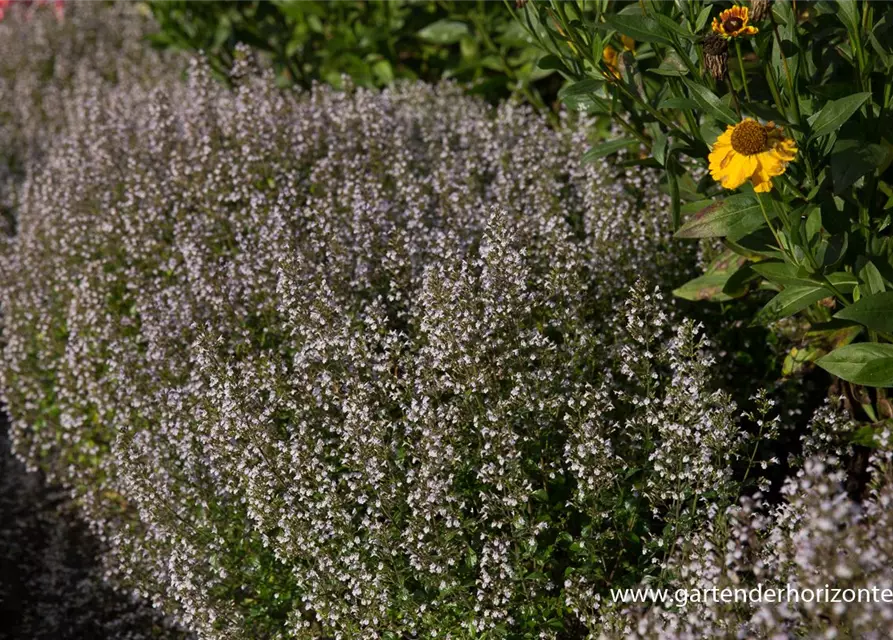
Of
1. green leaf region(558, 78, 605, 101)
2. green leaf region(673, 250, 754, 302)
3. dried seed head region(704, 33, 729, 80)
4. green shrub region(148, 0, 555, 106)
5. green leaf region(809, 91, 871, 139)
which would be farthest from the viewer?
green shrub region(148, 0, 555, 106)

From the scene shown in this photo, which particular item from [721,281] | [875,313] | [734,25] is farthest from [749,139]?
[721,281]

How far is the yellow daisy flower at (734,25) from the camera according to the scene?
9.40 feet

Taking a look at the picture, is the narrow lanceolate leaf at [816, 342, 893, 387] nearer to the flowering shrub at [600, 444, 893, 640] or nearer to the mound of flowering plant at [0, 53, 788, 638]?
the flowering shrub at [600, 444, 893, 640]

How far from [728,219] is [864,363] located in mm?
670

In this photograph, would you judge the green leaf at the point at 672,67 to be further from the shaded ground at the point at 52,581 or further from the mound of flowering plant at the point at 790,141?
the shaded ground at the point at 52,581

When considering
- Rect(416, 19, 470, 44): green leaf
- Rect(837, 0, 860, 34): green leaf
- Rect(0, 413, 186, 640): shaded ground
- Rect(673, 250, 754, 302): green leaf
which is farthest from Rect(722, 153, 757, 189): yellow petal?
Rect(416, 19, 470, 44): green leaf

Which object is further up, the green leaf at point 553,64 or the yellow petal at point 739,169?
the green leaf at point 553,64

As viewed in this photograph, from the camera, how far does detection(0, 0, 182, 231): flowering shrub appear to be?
8305mm

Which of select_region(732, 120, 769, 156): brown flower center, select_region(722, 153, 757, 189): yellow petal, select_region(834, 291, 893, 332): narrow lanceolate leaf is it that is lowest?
select_region(834, 291, 893, 332): narrow lanceolate leaf

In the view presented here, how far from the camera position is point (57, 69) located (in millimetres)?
9367

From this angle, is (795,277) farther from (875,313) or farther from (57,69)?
(57,69)

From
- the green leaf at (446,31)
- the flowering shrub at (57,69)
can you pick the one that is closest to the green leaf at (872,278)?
the green leaf at (446,31)

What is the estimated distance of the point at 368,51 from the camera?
7.12m

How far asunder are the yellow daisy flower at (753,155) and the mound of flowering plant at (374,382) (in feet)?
1.67
